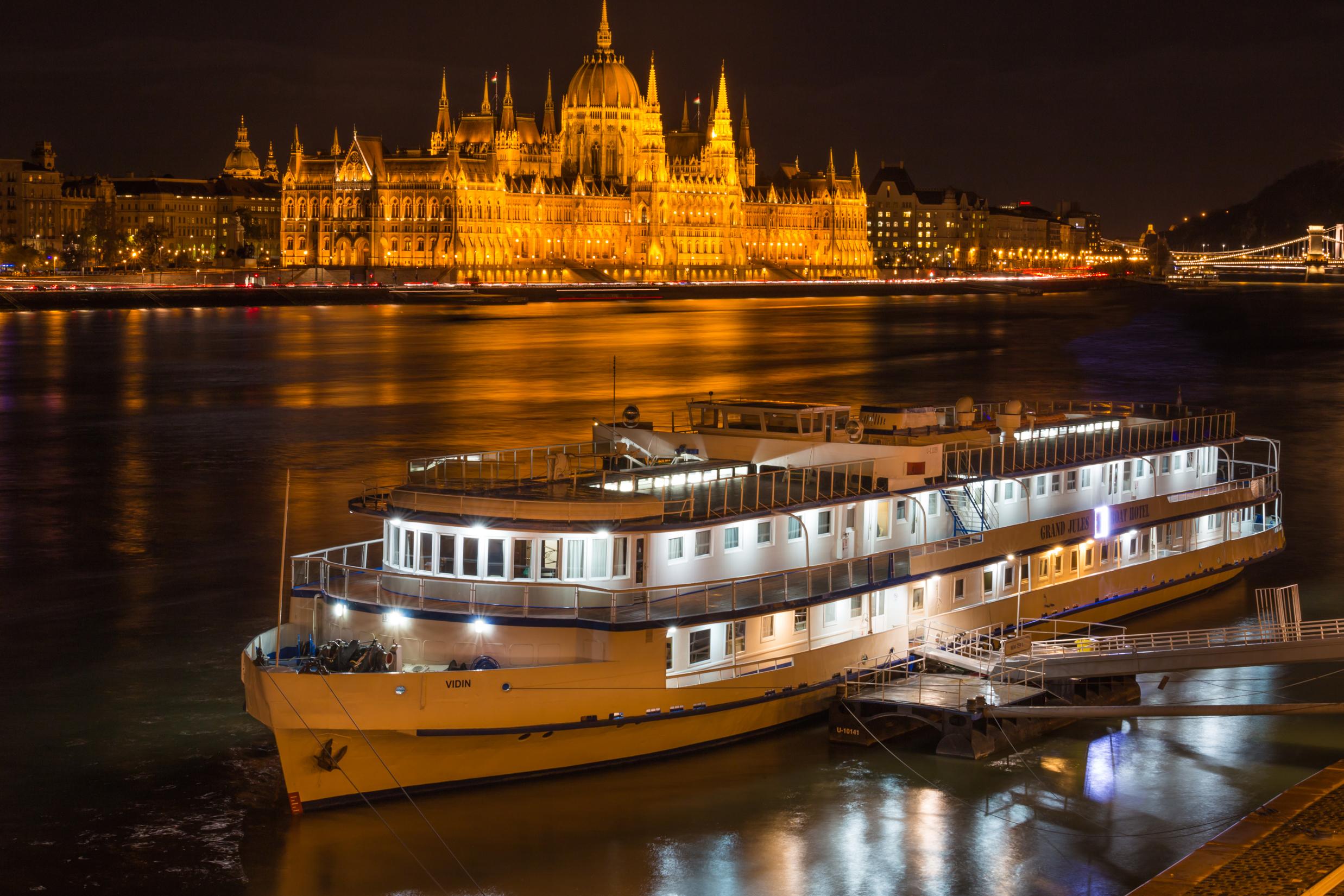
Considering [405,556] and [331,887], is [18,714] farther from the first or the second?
[331,887]

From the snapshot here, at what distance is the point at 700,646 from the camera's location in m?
18.4

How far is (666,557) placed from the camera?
61.6ft

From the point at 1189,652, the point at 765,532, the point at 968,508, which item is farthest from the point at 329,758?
the point at 968,508

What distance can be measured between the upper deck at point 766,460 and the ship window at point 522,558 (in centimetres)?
29

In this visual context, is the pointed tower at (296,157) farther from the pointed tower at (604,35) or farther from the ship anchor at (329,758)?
the ship anchor at (329,758)

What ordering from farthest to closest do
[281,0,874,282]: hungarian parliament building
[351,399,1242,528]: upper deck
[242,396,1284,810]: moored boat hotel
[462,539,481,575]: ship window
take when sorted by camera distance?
1. [281,0,874,282]: hungarian parliament building
2. [351,399,1242,528]: upper deck
3. [462,539,481,575]: ship window
4. [242,396,1284,810]: moored boat hotel

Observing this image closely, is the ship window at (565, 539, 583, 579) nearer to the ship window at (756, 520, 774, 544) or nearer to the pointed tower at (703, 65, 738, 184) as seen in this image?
the ship window at (756, 520, 774, 544)

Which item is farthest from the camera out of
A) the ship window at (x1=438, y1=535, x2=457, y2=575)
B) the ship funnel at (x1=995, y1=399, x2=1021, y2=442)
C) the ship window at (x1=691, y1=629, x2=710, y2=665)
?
the ship funnel at (x1=995, y1=399, x2=1021, y2=442)

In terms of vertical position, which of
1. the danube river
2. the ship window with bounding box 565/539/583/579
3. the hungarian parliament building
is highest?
the hungarian parliament building

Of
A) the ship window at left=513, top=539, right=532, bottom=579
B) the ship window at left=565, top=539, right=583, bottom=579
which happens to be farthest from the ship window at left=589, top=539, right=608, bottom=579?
the ship window at left=513, top=539, right=532, bottom=579

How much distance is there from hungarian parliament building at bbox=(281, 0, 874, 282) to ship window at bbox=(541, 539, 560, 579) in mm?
150532

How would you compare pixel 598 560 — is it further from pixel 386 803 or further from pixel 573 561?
pixel 386 803

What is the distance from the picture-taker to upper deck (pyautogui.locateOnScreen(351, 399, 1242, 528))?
728 inches

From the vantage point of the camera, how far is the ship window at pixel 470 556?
17984mm
